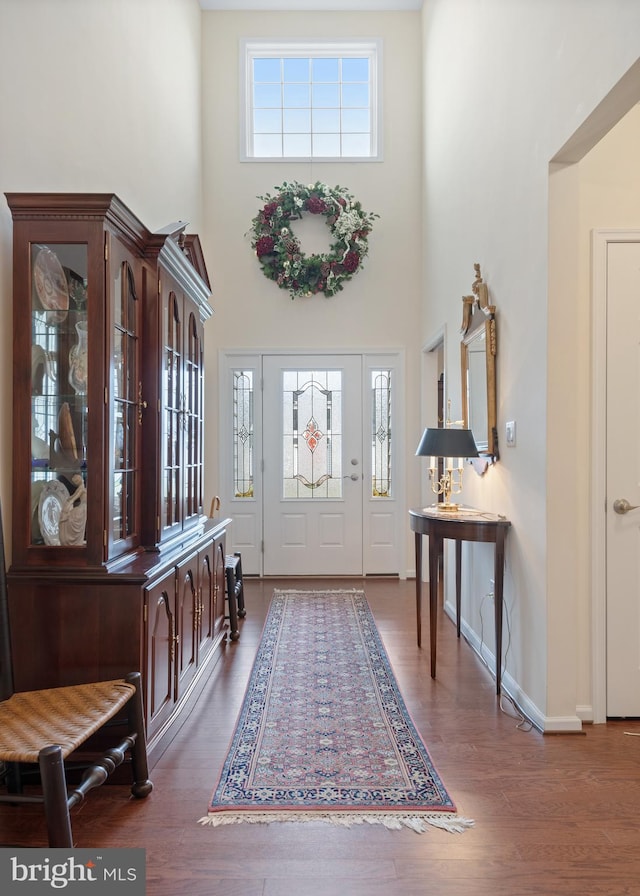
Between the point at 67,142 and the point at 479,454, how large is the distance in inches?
99.5

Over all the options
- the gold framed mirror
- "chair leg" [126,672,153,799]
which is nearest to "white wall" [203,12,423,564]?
the gold framed mirror

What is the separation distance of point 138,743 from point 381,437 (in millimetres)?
4229

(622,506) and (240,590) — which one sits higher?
(622,506)

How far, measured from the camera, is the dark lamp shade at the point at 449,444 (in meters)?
3.32

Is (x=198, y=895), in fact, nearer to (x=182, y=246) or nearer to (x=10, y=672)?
(x=10, y=672)

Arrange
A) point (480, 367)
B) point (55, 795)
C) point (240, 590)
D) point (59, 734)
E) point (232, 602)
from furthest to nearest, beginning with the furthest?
Answer: point (240, 590) → point (232, 602) → point (480, 367) → point (59, 734) → point (55, 795)

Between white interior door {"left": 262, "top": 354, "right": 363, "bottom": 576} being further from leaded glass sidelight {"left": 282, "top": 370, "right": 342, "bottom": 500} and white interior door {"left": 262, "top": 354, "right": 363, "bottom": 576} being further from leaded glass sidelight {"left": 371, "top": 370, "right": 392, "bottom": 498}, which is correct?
leaded glass sidelight {"left": 371, "top": 370, "right": 392, "bottom": 498}

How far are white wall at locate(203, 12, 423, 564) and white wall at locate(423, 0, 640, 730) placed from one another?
237 cm

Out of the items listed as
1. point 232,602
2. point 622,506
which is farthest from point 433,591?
point 232,602

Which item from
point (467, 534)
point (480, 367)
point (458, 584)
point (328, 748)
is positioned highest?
point (480, 367)

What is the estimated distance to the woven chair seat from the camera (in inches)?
68.7

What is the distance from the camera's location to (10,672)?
212 cm

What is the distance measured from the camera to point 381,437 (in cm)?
611

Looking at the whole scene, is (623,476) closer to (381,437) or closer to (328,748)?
(328,748)
